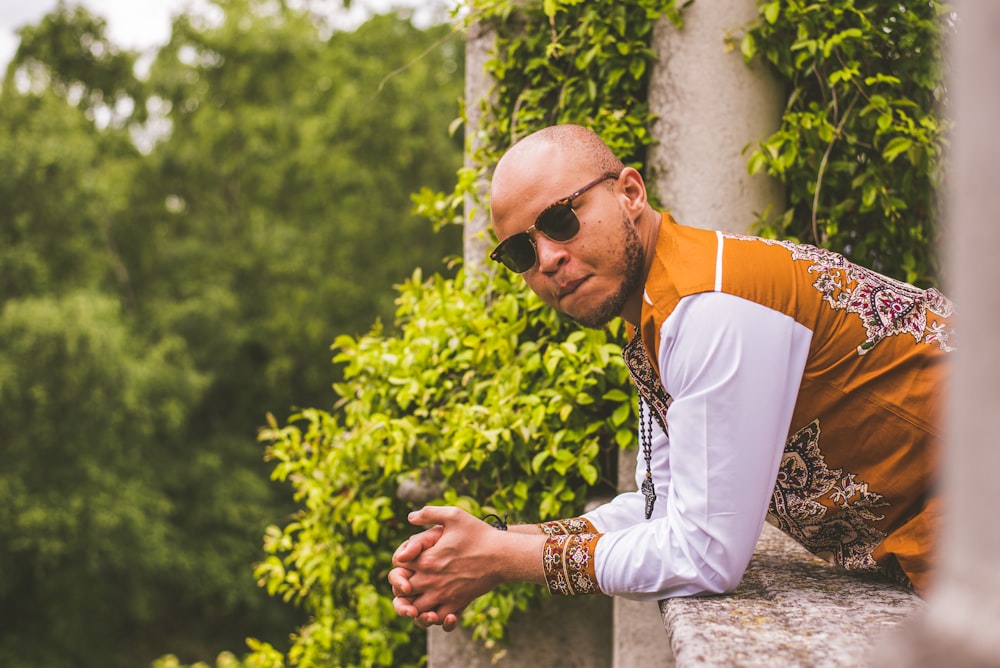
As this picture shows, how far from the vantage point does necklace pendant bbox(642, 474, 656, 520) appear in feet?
7.52

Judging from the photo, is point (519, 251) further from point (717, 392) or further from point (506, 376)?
point (506, 376)

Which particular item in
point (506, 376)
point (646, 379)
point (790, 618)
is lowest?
point (790, 618)

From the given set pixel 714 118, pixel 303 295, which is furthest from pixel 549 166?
pixel 303 295

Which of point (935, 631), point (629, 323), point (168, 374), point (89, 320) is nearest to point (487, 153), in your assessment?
point (629, 323)

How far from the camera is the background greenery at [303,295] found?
132 inches

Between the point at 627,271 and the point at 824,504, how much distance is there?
2.16 ft

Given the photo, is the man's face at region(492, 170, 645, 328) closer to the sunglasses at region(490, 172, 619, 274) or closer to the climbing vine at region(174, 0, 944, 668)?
the sunglasses at region(490, 172, 619, 274)

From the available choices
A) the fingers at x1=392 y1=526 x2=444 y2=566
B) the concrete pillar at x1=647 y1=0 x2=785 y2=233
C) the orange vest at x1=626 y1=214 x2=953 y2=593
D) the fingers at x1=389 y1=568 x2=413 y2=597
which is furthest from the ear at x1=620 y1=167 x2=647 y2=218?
the concrete pillar at x1=647 y1=0 x2=785 y2=233

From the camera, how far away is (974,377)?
26.7 inches

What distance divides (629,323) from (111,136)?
776 inches

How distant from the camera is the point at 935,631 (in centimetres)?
69

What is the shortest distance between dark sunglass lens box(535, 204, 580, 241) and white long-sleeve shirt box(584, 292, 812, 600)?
1.15ft

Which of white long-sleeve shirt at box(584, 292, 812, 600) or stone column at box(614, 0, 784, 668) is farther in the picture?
stone column at box(614, 0, 784, 668)

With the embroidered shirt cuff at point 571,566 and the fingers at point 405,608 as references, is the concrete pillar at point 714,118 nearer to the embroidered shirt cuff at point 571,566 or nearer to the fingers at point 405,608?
the embroidered shirt cuff at point 571,566
